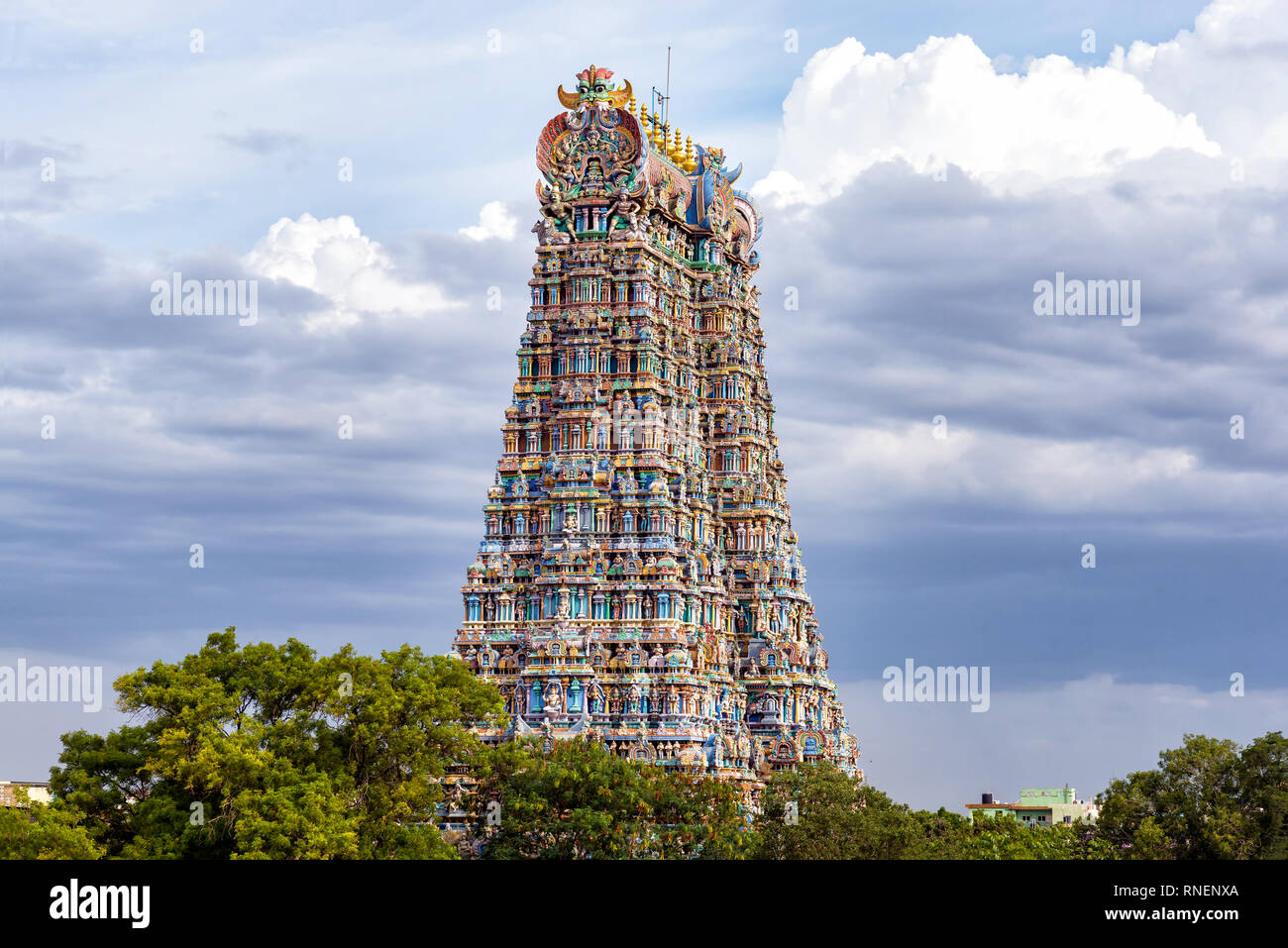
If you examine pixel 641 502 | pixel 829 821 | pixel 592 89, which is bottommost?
pixel 829 821

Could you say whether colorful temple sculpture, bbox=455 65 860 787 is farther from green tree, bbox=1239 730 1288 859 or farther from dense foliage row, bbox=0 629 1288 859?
green tree, bbox=1239 730 1288 859

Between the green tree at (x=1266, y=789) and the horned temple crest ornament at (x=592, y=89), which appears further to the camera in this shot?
the horned temple crest ornament at (x=592, y=89)

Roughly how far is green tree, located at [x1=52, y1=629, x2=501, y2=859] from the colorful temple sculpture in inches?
699

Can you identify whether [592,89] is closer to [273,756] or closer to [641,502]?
[641,502]

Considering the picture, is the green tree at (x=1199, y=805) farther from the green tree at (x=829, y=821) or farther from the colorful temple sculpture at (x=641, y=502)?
the colorful temple sculpture at (x=641, y=502)

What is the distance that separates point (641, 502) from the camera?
98.1 m

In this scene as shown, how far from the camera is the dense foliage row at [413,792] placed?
2680 inches

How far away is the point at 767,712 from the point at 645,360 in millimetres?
20886

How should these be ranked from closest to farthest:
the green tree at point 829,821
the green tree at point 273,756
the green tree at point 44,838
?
the green tree at point 44,838, the green tree at point 273,756, the green tree at point 829,821

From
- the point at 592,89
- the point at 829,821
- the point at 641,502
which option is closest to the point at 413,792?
the point at 829,821

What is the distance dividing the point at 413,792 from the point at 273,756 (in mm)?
5858

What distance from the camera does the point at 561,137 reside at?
101812 millimetres

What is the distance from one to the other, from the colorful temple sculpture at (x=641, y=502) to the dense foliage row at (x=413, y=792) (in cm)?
986

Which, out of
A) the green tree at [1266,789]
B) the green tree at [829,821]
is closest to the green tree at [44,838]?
the green tree at [829,821]
